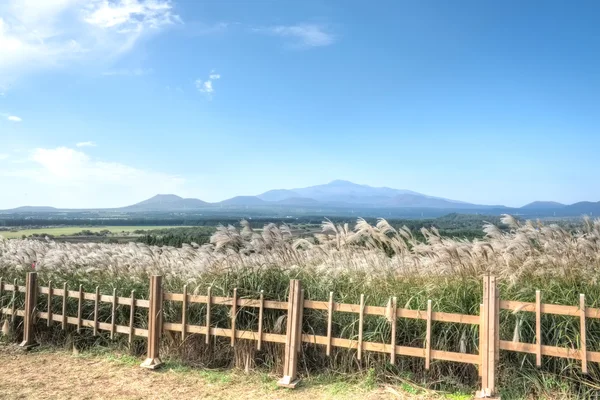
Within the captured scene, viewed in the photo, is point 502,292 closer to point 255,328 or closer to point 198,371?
point 255,328

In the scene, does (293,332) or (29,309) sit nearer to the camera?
(293,332)

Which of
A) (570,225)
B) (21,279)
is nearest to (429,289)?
(570,225)

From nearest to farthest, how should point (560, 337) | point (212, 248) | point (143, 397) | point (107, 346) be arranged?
point (560, 337), point (143, 397), point (107, 346), point (212, 248)

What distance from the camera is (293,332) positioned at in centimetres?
586

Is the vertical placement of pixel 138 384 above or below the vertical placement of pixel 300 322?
below

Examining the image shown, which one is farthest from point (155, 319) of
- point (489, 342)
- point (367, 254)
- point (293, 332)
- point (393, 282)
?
point (489, 342)

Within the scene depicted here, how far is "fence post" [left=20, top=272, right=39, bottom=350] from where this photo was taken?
7934 mm

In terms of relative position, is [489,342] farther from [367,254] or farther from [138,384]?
[138,384]

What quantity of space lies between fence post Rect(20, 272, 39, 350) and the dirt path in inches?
31.2

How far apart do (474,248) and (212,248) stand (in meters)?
4.51

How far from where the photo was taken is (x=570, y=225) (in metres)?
7.08

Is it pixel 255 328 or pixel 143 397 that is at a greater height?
pixel 255 328

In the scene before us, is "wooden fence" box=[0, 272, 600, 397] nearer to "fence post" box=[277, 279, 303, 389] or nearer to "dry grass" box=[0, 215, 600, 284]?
"fence post" box=[277, 279, 303, 389]

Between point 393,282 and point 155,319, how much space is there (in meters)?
3.49
